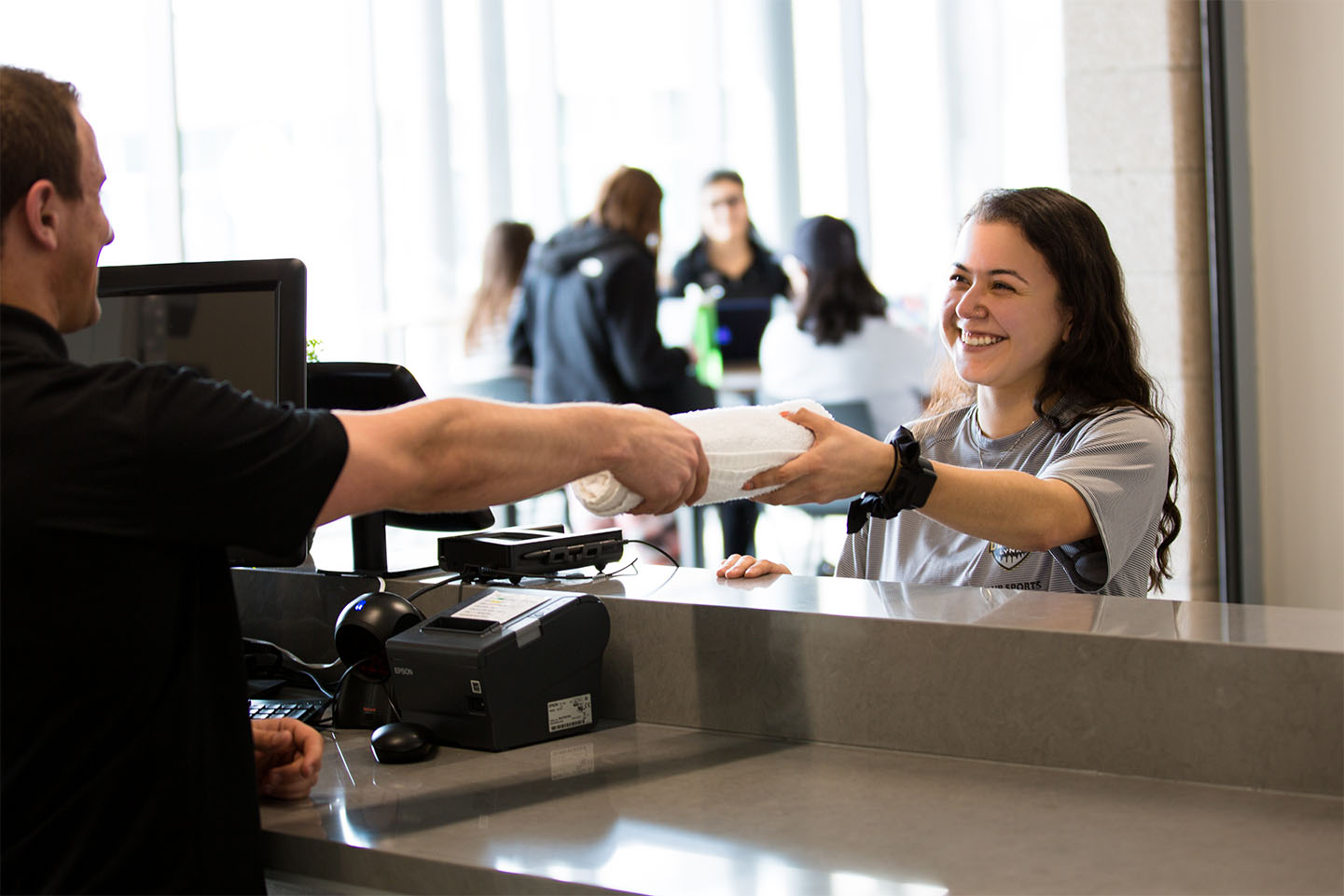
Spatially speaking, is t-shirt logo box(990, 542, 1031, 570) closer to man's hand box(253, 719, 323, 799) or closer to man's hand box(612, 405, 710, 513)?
man's hand box(612, 405, 710, 513)

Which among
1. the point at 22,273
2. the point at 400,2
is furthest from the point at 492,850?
the point at 400,2

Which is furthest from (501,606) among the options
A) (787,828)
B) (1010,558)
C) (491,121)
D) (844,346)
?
(491,121)

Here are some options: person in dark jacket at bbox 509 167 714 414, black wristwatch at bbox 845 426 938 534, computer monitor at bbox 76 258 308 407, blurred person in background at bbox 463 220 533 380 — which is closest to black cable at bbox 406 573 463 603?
computer monitor at bbox 76 258 308 407

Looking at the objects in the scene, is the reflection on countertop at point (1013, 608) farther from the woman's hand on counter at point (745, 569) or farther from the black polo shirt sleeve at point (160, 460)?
the black polo shirt sleeve at point (160, 460)

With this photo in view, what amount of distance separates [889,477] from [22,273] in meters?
1.02

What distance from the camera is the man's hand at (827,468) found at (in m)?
1.68

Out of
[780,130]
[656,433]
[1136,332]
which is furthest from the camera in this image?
[780,130]

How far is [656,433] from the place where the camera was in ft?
4.88

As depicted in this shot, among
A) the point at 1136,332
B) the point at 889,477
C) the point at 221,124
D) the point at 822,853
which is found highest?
the point at 221,124

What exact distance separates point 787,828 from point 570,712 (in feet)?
1.37

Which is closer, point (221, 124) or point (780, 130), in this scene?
point (221, 124)

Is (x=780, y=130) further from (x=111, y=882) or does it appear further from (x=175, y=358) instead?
(x=111, y=882)

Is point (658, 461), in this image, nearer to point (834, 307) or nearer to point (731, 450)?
point (731, 450)

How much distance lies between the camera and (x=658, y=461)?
148 cm
